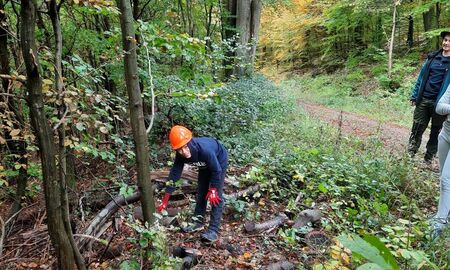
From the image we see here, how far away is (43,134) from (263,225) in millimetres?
2839

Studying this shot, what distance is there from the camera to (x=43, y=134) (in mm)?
2047

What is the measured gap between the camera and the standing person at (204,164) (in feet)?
12.2

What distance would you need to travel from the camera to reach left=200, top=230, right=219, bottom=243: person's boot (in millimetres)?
3900

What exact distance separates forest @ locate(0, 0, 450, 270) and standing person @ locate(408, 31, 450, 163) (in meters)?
0.35

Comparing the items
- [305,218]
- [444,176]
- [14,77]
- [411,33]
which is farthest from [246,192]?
[411,33]

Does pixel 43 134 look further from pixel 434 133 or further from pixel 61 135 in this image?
pixel 434 133

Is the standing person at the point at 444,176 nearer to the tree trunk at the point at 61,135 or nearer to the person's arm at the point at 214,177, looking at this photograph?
the person's arm at the point at 214,177

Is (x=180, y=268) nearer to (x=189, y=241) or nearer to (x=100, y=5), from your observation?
(x=189, y=241)

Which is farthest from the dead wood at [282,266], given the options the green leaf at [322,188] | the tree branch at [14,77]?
the tree branch at [14,77]

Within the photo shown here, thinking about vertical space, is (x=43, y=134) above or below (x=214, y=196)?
above

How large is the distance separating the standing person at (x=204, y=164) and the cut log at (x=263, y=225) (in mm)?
363

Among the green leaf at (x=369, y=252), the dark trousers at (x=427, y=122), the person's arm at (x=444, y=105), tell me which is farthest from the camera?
the dark trousers at (x=427, y=122)

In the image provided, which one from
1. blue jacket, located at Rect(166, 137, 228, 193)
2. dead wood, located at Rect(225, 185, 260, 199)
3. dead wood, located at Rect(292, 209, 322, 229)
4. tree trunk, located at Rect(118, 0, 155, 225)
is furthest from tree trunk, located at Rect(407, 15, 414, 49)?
tree trunk, located at Rect(118, 0, 155, 225)

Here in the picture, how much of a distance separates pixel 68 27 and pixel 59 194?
184 inches
